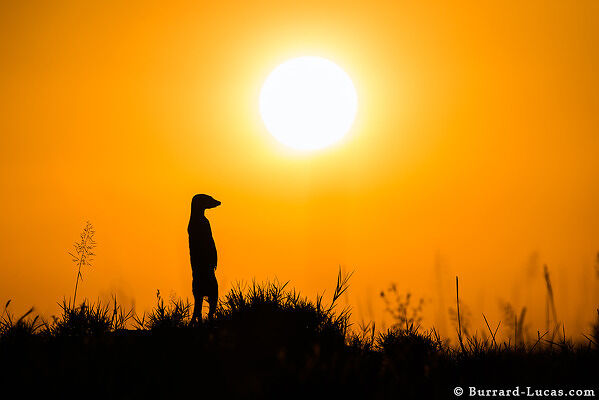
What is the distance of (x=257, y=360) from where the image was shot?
Answer: 514 cm

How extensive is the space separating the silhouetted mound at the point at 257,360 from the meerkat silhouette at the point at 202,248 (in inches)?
72.6

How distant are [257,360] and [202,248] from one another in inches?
182

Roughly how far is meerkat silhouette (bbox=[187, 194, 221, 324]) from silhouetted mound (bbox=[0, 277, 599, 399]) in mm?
1843

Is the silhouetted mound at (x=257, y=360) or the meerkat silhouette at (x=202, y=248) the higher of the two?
the meerkat silhouette at (x=202, y=248)

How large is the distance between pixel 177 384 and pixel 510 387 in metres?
2.28

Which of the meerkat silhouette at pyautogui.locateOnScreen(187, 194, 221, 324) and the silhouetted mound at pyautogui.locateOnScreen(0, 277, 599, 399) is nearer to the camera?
the silhouetted mound at pyautogui.locateOnScreen(0, 277, 599, 399)

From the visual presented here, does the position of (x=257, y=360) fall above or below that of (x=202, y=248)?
below

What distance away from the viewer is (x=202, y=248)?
377 inches

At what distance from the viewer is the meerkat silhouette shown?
9312 millimetres

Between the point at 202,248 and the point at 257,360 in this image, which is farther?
the point at 202,248

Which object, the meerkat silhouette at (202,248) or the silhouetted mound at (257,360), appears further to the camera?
the meerkat silhouette at (202,248)

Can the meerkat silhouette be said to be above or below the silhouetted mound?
above

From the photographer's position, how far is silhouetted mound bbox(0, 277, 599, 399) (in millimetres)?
3912

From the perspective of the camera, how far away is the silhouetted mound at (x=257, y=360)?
391 centimetres
